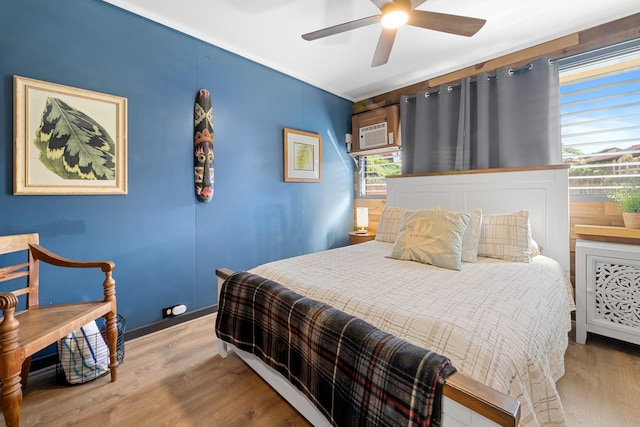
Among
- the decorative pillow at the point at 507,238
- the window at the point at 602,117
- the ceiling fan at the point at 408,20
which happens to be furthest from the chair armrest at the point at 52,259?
the window at the point at 602,117

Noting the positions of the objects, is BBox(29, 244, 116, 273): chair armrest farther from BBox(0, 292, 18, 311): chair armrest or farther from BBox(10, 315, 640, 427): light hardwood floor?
BBox(10, 315, 640, 427): light hardwood floor

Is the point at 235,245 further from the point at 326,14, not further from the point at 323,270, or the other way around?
the point at 326,14

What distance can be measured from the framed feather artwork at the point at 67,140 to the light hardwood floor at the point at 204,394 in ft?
3.98

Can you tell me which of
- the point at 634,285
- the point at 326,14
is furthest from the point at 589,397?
the point at 326,14

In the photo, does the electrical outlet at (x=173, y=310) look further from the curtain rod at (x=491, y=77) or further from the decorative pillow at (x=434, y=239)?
the curtain rod at (x=491, y=77)

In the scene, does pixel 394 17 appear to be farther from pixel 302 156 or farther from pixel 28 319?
pixel 28 319

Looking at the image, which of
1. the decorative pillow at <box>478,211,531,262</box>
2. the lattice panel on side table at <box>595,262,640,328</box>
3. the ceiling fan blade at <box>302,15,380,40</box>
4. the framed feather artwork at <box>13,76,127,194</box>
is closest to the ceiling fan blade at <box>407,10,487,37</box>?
the ceiling fan blade at <box>302,15,380,40</box>

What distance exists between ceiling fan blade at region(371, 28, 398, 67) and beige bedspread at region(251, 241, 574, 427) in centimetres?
160

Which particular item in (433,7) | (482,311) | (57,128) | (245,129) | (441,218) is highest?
(433,7)

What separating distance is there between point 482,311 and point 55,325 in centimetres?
198

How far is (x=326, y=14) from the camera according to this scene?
2.14 m

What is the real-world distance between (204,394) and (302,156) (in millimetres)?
2494

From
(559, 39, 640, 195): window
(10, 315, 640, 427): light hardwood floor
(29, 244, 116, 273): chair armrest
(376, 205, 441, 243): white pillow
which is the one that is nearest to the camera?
(10, 315, 640, 427): light hardwood floor

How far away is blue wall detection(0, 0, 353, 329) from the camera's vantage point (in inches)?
67.7
